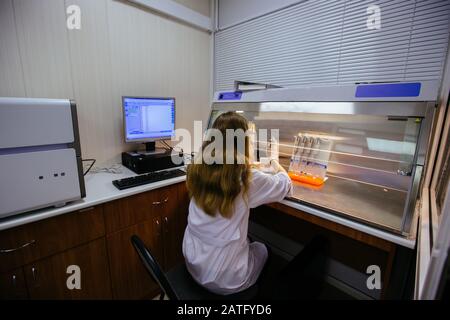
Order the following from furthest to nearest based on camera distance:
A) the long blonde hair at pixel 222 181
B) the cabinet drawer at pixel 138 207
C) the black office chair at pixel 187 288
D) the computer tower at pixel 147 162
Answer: the computer tower at pixel 147 162 < the cabinet drawer at pixel 138 207 < the long blonde hair at pixel 222 181 < the black office chair at pixel 187 288

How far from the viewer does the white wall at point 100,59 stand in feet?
4.50

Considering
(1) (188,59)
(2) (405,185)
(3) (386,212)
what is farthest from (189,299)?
(1) (188,59)

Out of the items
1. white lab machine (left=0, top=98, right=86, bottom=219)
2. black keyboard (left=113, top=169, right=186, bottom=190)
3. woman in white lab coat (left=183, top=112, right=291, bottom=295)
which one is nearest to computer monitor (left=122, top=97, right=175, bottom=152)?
black keyboard (left=113, top=169, right=186, bottom=190)

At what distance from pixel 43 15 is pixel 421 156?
7.19 feet

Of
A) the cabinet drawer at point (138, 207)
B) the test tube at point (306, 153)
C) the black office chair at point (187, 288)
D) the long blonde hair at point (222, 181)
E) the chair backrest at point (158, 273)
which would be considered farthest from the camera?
the test tube at point (306, 153)

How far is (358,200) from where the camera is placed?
1.21m

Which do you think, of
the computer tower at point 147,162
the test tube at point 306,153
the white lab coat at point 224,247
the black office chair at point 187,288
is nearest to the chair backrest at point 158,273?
the black office chair at point 187,288

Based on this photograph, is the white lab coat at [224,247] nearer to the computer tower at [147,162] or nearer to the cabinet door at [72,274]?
the cabinet door at [72,274]

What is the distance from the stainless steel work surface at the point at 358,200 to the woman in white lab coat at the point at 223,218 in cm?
31

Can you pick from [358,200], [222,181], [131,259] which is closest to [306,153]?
[358,200]

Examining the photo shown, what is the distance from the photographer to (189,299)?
1.02 meters

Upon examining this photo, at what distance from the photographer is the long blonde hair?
1043mm

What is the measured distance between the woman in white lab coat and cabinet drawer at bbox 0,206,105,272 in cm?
54

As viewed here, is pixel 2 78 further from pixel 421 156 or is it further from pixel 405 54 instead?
pixel 405 54
